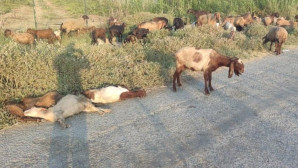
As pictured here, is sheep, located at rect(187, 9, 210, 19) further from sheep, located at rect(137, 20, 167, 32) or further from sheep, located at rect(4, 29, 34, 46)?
sheep, located at rect(4, 29, 34, 46)

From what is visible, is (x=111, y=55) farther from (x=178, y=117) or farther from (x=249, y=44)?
(x=249, y=44)

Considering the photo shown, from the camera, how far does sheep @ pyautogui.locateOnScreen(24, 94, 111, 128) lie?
544cm

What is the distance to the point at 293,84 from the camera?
7625 millimetres

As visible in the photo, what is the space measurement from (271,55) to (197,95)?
5.61 m

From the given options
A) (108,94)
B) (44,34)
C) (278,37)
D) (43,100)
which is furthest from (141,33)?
(43,100)

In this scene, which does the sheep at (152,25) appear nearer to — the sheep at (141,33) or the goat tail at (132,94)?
the sheep at (141,33)

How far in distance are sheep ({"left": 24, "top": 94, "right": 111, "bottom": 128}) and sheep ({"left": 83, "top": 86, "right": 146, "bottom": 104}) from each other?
1.41ft

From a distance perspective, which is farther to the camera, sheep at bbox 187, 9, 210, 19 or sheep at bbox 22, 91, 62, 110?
sheep at bbox 187, 9, 210, 19

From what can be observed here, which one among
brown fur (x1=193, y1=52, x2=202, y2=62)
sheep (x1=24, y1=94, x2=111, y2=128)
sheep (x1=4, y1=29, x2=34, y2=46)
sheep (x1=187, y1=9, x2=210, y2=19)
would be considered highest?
brown fur (x1=193, y1=52, x2=202, y2=62)

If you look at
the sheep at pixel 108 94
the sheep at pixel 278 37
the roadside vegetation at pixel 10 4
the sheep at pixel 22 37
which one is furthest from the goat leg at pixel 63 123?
the roadside vegetation at pixel 10 4

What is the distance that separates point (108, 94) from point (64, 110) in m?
1.11

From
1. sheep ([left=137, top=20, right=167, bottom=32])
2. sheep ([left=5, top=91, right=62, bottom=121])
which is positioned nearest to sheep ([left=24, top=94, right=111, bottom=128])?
sheep ([left=5, top=91, right=62, bottom=121])

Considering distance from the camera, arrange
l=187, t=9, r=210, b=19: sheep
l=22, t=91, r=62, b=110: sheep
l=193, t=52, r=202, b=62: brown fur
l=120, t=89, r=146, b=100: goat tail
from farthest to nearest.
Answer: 1. l=187, t=9, r=210, b=19: sheep
2. l=193, t=52, r=202, b=62: brown fur
3. l=120, t=89, r=146, b=100: goat tail
4. l=22, t=91, r=62, b=110: sheep

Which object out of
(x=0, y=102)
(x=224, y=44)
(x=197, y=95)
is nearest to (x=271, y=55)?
(x=224, y=44)
